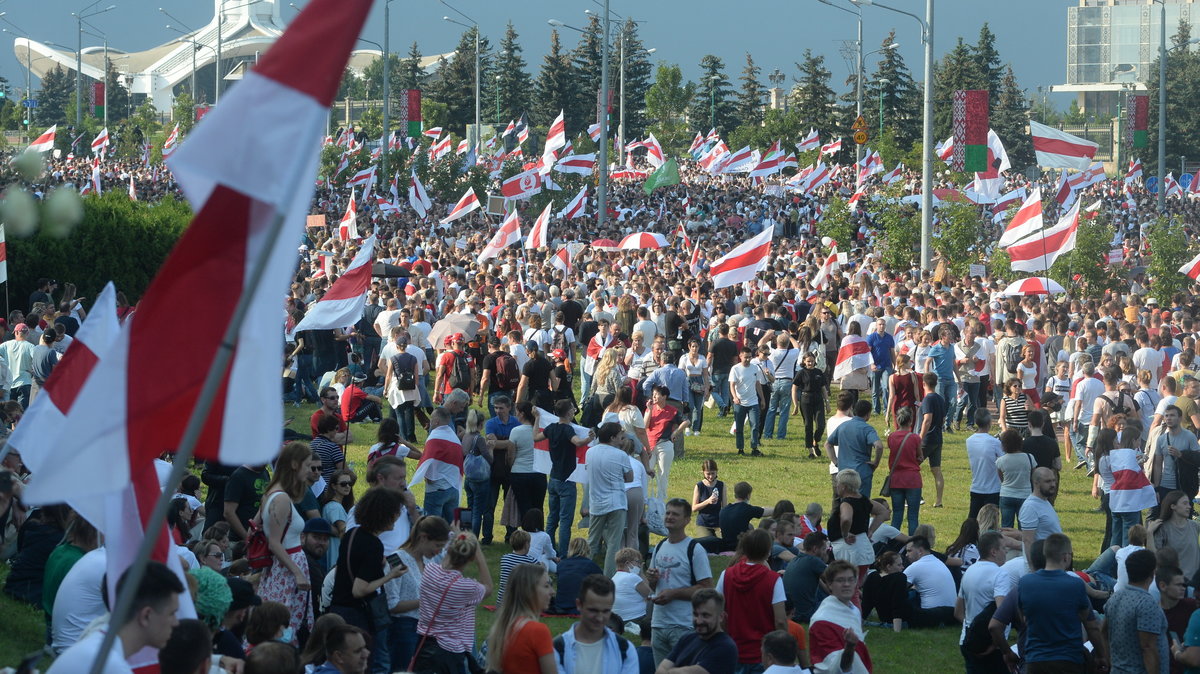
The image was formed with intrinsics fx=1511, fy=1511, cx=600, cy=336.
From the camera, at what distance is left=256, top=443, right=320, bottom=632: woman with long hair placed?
8.28m

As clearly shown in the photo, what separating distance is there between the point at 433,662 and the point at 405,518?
67.2 inches

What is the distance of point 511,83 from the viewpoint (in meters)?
98.8

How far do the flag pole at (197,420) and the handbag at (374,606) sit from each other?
4291 mm

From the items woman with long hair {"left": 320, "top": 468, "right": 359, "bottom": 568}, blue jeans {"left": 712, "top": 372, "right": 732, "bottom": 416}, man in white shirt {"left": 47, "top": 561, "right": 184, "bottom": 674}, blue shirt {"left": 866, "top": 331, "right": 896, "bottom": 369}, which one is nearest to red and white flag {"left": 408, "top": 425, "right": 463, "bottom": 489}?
woman with long hair {"left": 320, "top": 468, "right": 359, "bottom": 568}

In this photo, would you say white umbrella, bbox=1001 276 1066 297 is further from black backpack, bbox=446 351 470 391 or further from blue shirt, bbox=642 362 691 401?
black backpack, bbox=446 351 470 391

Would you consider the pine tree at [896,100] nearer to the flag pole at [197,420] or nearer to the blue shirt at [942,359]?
the blue shirt at [942,359]

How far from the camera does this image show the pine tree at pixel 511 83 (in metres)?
98.4

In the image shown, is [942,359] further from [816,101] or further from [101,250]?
[816,101]

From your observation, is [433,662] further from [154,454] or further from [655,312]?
[655,312]

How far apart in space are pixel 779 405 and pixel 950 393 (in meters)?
2.15

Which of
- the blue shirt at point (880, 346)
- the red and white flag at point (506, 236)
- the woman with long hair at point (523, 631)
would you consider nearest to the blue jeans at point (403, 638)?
the woman with long hair at point (523, 631)

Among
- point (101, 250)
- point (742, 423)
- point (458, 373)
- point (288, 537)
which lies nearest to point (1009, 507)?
point (742, 423)

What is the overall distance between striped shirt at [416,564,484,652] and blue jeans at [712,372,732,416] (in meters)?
11.5

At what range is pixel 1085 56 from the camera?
173375 mm
